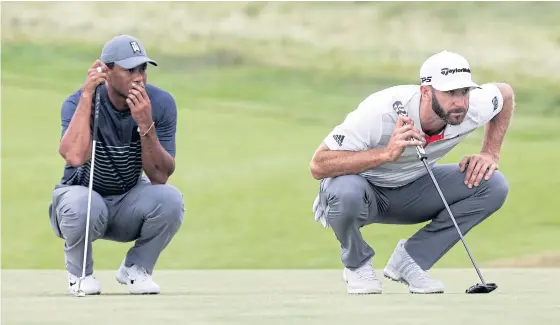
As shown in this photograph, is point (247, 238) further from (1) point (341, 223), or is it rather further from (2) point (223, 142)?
(1) point (341, 223)

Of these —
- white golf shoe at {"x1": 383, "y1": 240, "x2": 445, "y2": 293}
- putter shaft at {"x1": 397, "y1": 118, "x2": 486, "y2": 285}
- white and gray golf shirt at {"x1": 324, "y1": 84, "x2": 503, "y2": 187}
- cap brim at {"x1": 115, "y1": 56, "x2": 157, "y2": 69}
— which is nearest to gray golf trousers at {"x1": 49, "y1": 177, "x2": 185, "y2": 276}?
cap brim at {"x1": 115, "y1": 56, "x2": 157, "y2": 69}

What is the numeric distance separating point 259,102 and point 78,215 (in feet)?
26.0

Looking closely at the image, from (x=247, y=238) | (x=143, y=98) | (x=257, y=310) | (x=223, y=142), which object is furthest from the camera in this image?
(x=223, y=142)

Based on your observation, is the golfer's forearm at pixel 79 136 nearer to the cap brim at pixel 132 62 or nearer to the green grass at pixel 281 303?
the cap brim at pixel 132 62

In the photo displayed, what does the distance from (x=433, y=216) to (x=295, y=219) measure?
4.86m

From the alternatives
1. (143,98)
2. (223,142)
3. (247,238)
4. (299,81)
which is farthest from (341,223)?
(299,81)

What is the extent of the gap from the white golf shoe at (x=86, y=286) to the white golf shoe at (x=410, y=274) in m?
1.37

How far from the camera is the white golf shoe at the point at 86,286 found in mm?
5884

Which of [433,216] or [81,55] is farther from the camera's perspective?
[81,55]

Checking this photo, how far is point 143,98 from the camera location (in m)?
5.77

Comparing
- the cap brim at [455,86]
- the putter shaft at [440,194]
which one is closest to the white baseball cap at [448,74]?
the cap brim at [455,86]

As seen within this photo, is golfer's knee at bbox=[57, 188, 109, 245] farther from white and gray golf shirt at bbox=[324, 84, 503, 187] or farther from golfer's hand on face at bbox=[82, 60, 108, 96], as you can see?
white and gray golf shirt at bbox=[324, 84, 503, 187]

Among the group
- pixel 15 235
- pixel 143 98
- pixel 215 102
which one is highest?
pixel 143 98

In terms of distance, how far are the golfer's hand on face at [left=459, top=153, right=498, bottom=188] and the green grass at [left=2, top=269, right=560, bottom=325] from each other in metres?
0.51
